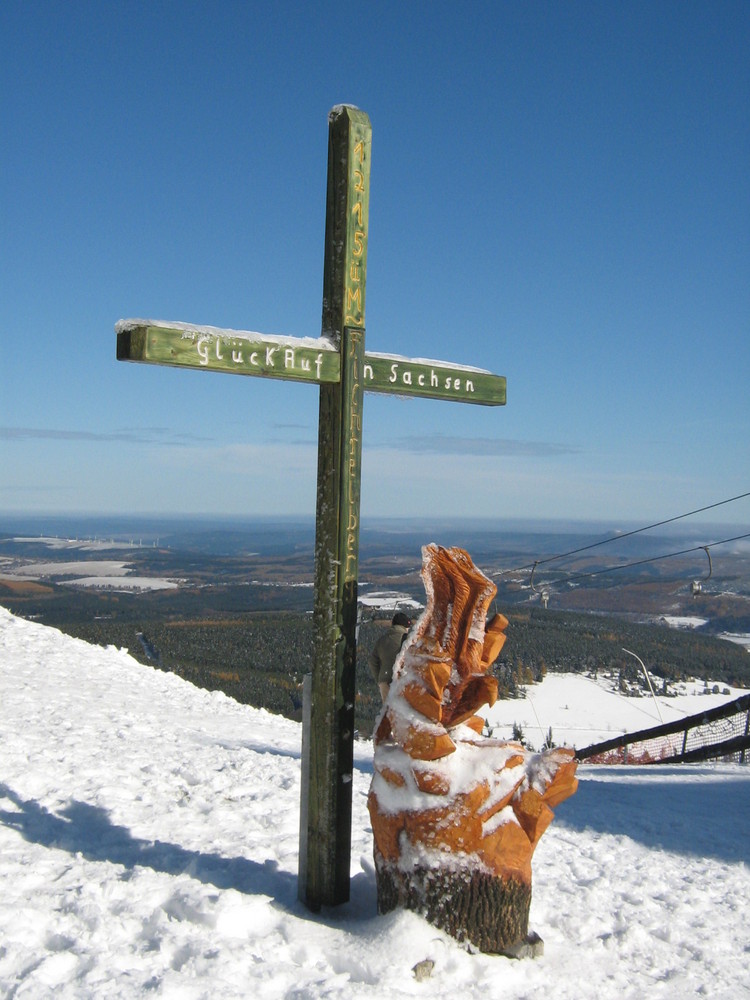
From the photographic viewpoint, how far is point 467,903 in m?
4.02

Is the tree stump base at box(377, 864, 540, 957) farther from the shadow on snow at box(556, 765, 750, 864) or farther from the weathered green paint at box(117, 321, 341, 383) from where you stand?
the shadow on snow at box(556, 765, 750, 864)

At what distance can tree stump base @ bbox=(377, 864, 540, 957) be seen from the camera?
13.2 feet

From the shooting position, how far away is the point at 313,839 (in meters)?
4.42

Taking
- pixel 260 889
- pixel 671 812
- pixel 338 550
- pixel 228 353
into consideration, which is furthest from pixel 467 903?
pixel 671 812

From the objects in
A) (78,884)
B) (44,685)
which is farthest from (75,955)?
(44,685)

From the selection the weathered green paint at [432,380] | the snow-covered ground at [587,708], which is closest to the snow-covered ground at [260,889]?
the weathered green paint at [432,380]

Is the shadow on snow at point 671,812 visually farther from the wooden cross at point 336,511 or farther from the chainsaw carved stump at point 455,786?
the wooden cross at point 336,511

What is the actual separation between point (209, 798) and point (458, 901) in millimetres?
3031

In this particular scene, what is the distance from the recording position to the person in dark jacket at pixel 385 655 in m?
4.59

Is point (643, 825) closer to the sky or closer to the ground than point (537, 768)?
closer to the ground

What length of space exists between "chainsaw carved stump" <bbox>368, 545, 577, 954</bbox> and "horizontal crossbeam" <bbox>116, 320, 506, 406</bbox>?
1.04m

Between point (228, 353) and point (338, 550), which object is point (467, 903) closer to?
point (338, 550)

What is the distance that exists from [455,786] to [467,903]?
1.84 ft

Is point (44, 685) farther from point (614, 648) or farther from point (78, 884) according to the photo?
point (614, 648)
